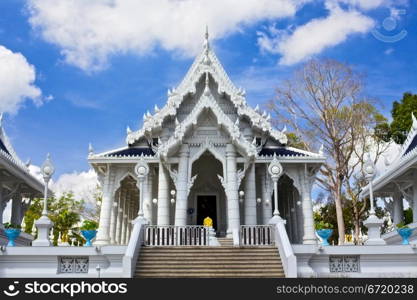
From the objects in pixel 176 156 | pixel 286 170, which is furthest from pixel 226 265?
pixel 286 170

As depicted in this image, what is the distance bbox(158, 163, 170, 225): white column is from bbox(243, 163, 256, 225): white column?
370 centimetres

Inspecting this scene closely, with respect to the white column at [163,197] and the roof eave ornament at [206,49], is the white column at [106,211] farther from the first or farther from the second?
the roof eave ornament at [206,49]

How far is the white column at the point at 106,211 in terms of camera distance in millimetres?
22438

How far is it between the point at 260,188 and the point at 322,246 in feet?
27.0

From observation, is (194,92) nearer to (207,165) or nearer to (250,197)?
(207,165)

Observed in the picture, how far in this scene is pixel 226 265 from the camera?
15242 mm

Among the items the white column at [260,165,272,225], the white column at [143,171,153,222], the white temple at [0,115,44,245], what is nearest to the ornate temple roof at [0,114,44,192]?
the white temple at [0,115,44,245]

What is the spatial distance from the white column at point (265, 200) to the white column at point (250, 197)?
2.56 ft

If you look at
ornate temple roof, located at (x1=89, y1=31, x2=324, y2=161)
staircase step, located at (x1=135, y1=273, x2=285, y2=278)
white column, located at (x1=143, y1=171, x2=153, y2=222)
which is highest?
ornate temple roof, located at (x1=89, y1=31, x2=324, y2=161)

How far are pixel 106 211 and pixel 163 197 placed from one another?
3.07 meters

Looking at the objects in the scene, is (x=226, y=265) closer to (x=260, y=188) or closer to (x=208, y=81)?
(x=260, y=188)

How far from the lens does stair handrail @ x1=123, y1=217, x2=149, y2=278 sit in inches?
565

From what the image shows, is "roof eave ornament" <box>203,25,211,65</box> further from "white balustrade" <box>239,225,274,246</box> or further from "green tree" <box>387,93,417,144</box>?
"green tree" <box>387,93,417,144</box>

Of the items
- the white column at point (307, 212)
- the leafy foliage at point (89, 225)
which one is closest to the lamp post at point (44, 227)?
the white column at point (307, 212)
